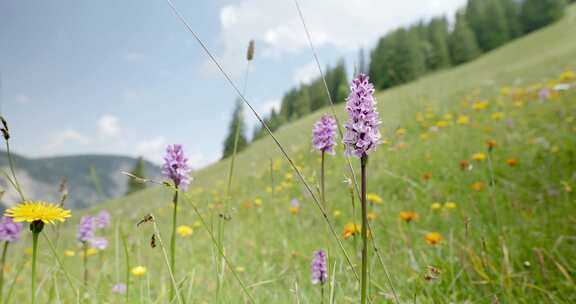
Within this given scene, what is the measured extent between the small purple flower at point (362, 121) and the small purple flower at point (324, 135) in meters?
0.62

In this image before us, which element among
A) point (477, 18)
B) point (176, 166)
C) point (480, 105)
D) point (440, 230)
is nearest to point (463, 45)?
point (477, 18)

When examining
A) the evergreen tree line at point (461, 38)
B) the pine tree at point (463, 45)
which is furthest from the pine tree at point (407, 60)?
the pine tree at point (463, 45)

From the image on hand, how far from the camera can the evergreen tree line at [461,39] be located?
47.5 meters

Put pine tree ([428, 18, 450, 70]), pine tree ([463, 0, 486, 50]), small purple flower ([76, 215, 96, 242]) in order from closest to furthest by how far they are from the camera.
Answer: small purple flower ([76, 215, 96, 242]) < pine tree ([428, 18, 450, 70]) < pine tree ([463, 0, 486, 50])

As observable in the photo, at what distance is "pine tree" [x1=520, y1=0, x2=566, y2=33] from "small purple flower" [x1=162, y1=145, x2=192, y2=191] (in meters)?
54.5

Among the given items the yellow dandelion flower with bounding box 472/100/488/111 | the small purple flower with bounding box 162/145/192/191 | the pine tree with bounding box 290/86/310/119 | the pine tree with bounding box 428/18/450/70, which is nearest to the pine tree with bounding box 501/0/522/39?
the pine tree with bounding box 428/18/450/70

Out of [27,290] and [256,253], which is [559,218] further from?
[27,290]

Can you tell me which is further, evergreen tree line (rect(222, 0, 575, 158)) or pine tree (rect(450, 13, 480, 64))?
pine tree (rect(450, 13, 480, 64))

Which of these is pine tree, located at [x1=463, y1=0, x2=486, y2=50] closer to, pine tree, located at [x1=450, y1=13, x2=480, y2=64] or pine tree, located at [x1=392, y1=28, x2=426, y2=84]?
pine tree, located at [x1=450, y1=13, x2=480, y2=64]

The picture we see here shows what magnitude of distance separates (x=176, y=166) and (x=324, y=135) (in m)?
0.57

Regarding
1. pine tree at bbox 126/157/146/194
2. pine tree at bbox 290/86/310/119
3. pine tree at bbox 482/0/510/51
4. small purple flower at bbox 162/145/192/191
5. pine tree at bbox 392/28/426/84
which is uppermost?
pine tree at bbox 482/0/510/51

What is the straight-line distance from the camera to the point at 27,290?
11.5 ft

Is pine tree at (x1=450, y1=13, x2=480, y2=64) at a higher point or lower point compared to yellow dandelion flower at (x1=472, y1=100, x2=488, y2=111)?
→ higher

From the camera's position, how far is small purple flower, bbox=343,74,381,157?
0.89 m
